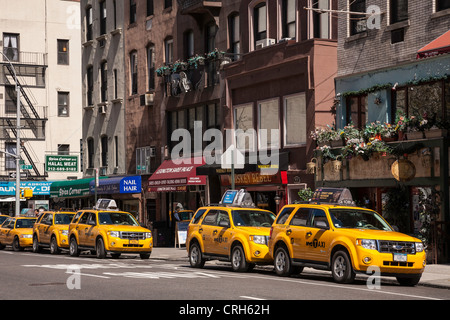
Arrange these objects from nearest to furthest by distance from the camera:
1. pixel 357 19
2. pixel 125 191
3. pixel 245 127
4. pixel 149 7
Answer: pixel 357 19 < pixel 245 127 < pixel 125 191 < pixel 149 7

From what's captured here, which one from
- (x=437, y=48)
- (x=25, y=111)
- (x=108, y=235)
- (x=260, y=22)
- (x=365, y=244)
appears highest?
(x=260, y=22)

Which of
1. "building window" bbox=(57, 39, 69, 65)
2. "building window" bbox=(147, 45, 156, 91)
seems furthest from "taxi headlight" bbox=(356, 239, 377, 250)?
"building window" bbox=(57, 39, 69, 65)

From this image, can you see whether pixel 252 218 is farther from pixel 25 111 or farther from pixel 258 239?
pixel 25 111

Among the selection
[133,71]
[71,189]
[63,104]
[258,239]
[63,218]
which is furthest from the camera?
[63,104]

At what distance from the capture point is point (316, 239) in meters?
18.8

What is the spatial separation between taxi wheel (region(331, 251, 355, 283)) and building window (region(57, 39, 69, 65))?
49.5m

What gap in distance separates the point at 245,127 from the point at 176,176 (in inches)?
171

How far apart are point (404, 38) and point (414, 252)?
996 centimetres

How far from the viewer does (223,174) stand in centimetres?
3266

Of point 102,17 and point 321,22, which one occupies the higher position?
point 102,17

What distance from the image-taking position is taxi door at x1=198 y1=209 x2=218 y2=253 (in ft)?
74.6

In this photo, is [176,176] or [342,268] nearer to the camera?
[342,268]

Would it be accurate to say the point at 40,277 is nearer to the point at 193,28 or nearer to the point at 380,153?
the point at 380,153

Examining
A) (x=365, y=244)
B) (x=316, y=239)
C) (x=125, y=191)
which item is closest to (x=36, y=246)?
(x=125, y=191)
